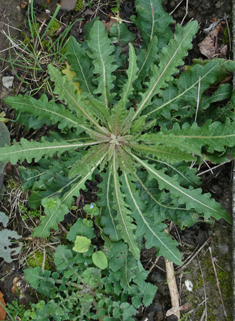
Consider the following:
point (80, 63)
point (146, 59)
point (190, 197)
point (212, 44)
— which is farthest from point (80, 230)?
point (212, 44)

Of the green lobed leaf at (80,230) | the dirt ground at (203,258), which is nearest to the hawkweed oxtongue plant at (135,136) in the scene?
the green lobed leaf at (80,230)

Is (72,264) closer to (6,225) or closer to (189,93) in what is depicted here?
(6,225)

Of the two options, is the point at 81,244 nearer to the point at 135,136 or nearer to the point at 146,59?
the point at 135,136

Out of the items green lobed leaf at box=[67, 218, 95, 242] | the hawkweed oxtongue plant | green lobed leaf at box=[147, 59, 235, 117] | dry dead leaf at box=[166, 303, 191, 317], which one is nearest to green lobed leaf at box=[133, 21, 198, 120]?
the hawkweed oxtongue plant

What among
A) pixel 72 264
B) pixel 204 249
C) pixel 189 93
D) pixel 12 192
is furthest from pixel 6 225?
pixel 189 93

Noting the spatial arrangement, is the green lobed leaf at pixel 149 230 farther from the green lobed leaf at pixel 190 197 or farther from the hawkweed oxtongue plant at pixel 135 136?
the green lobed leaf at pixel 190 197

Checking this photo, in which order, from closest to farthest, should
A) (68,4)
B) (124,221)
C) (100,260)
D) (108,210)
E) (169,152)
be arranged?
(169,152), (124,221), (108,210), (100,260), (68,4)

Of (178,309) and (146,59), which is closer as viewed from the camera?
(146,59)
